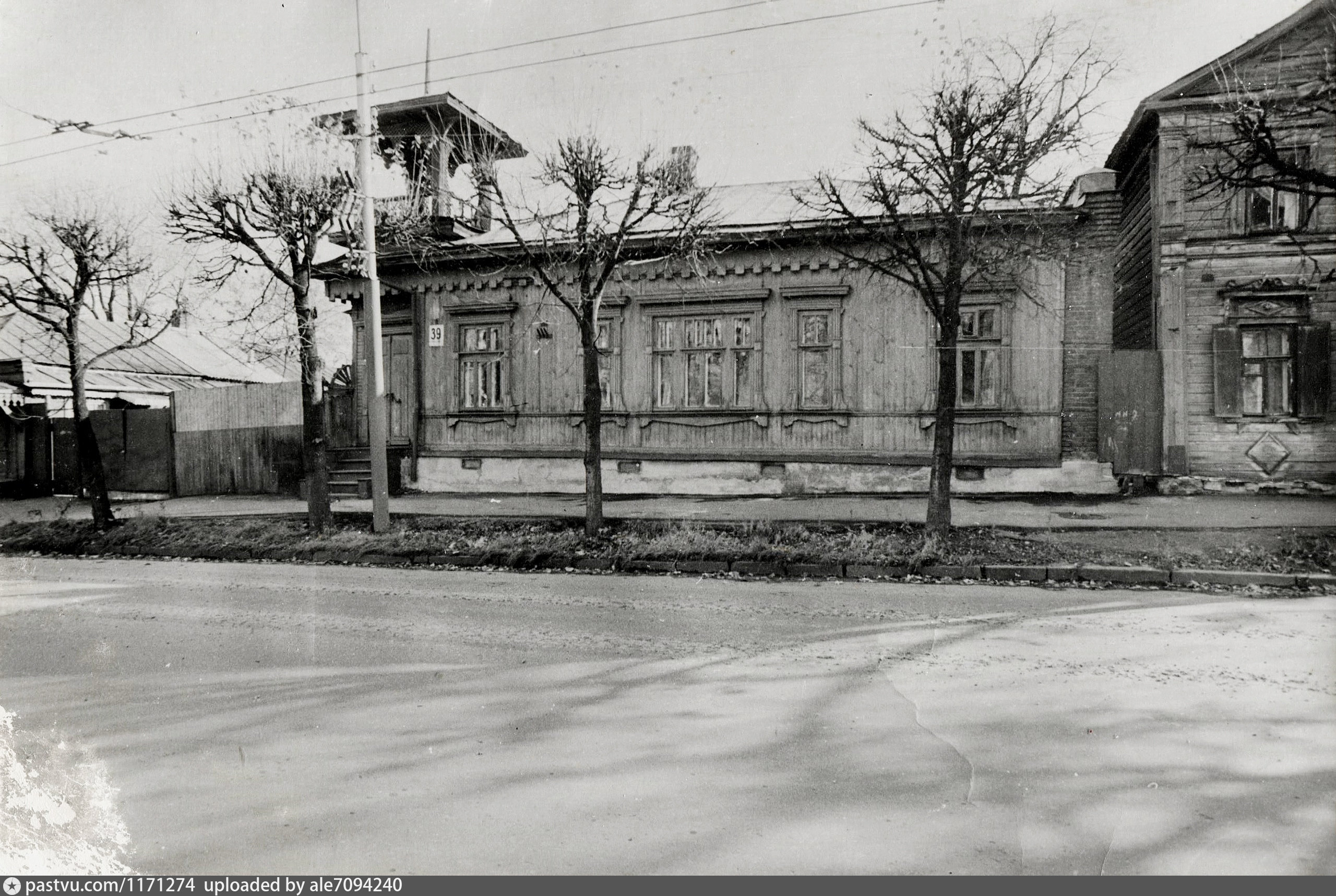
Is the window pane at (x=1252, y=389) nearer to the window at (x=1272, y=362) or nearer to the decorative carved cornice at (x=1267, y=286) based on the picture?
the window at (x=1272, y=362)

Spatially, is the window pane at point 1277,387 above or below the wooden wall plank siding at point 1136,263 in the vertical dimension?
below

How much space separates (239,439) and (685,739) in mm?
18006

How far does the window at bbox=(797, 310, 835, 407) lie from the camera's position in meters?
14.9

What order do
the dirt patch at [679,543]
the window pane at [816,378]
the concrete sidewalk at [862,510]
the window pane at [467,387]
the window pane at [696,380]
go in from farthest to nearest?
the window pane at [467,387] < the window pane at [696,380] < the window pane at [816,378] < the concrete sidewalk at [862,510] < the dirt patch at [679,543]

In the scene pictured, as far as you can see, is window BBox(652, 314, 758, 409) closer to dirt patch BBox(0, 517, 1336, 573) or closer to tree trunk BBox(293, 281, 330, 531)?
dirt patch BBox(0, 517, 1336, 573)

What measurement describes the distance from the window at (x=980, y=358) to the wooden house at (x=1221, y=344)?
1.81 meters

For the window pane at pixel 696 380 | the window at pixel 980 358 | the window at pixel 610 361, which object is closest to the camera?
the window at pixel 980 358

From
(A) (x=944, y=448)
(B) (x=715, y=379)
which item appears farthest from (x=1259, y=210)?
(B) (x=715, y=379)

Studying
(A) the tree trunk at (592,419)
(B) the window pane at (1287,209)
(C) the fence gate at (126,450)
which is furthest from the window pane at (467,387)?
(B) the window pane at (1287,209)

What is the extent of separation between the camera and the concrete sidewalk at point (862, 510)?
35.6 ft

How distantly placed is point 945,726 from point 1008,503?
9.52 metres

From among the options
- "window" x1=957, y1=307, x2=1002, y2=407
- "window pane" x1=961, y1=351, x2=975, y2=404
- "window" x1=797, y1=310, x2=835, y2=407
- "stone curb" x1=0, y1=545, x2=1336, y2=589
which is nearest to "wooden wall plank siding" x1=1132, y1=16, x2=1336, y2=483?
"window" x1=957, y1=307, x2=1002, y2=407

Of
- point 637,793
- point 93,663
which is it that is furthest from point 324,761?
point 93,663

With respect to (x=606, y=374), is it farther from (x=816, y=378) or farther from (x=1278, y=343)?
(x=1278, y=343)
